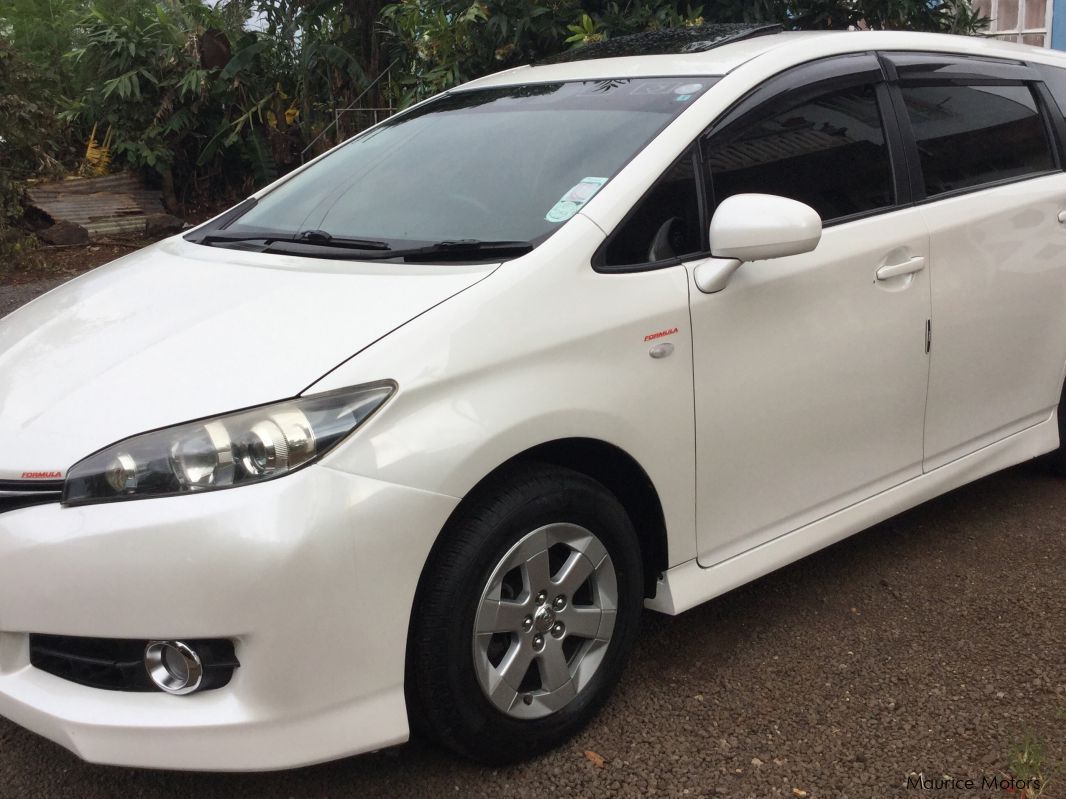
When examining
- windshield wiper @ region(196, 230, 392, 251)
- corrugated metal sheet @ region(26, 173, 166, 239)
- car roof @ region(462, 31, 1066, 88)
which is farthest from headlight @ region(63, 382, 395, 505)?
corrugated metal sheet @ region(26, 173, 166, 239)

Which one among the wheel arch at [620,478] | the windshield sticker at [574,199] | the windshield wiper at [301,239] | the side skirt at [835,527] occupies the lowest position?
the side skirt at [835,527]

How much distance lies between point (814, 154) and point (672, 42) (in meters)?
0.67

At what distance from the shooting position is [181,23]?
10734 millimetres

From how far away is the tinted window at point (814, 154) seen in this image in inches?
121

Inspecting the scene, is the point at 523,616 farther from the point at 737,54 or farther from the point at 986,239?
the point at 986,239

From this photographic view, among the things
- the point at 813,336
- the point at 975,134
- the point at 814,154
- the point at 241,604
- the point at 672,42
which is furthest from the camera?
the point at 975,134

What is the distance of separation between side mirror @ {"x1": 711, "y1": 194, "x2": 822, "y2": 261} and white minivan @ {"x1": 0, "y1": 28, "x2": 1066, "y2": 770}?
1 centimetres

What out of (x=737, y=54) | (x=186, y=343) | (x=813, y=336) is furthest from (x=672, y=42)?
(x=186, y=343)

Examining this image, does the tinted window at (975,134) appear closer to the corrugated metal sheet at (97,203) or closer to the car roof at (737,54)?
the car roof at (737,54)

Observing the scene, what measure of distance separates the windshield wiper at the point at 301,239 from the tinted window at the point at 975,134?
176 centimetres

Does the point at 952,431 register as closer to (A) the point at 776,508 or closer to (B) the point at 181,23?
(A) the point at 776,508

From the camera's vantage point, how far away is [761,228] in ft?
8.99

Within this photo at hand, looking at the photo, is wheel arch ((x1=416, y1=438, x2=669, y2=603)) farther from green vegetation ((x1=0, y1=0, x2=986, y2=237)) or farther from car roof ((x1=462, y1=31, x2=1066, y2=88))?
green vegetation ((x1=0, y1=0, x2=986, y2=237))

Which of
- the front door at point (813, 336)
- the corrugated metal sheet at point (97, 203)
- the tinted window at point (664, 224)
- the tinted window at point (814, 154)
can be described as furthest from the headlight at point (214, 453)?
the corrugated metal sheet at point (97, 203)
